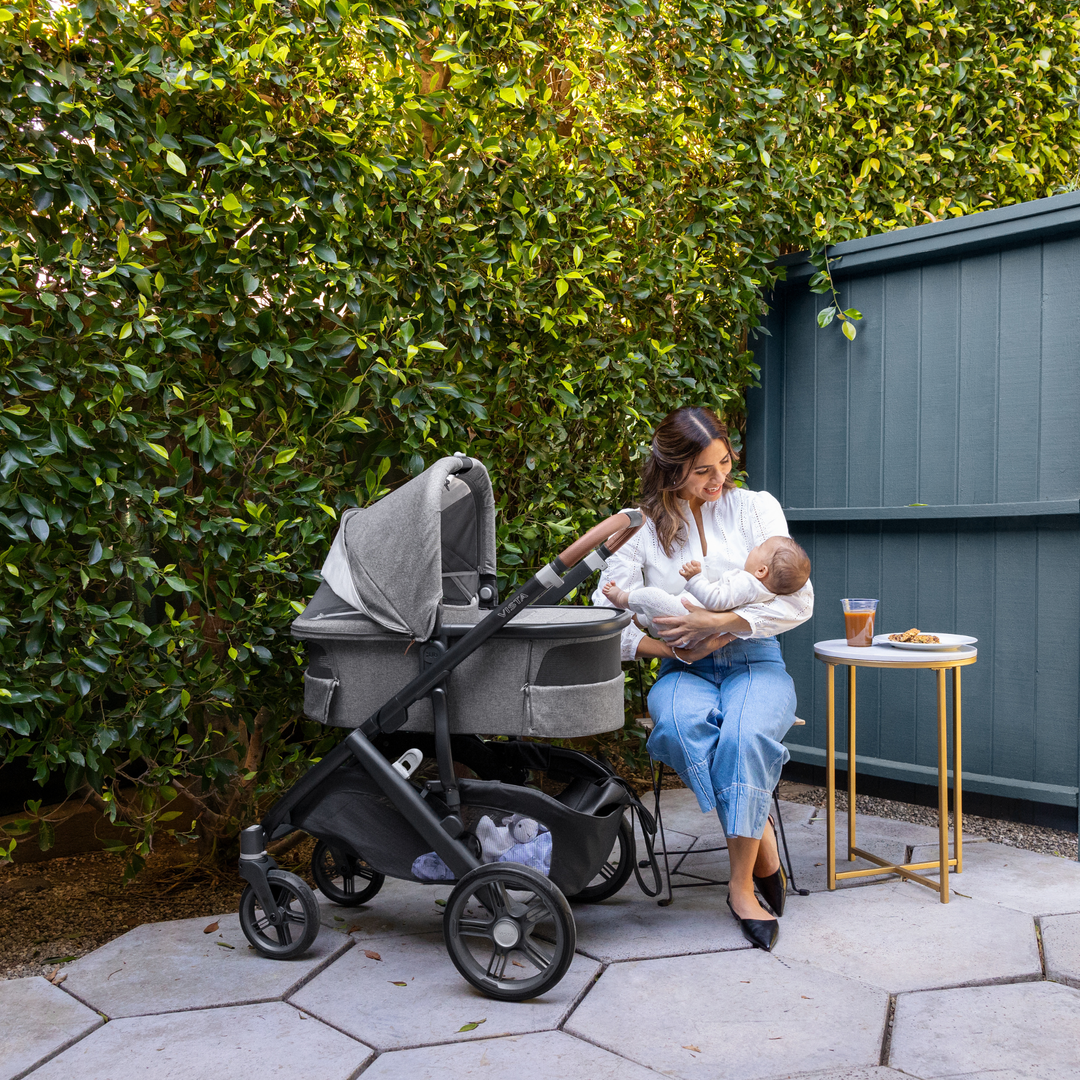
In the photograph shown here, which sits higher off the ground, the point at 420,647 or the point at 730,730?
the point at 420,647

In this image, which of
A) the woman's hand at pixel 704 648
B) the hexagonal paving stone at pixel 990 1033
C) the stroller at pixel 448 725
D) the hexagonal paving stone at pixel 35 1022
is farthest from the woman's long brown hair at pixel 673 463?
the hexagonal paving stone at pixel 35 1022

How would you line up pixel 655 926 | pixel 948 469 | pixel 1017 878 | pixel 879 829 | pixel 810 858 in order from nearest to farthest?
pixel 655 926, pixel 1017 878, pixel 810 858, pixel 879 829, pixel 948 469

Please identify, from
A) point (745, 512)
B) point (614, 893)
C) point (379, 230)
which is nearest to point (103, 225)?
point (379, 230)

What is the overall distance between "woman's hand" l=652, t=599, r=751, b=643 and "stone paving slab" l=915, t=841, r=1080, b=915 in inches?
43.1

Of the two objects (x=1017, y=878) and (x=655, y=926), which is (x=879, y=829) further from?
(x=655, y=926)

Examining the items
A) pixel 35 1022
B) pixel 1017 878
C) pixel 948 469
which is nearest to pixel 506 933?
pixel 35 1022

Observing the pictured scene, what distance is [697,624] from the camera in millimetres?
2646

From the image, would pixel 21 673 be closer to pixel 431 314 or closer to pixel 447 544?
pixel 447 544

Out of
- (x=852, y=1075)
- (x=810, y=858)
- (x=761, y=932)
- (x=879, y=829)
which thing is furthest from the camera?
(x=879, y=829)

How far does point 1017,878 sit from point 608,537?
70.2 inches

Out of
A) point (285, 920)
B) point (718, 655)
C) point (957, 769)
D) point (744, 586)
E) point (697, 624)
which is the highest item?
point (744, 586)

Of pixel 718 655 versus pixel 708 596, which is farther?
pixel 718 655

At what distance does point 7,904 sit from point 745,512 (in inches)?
96.0

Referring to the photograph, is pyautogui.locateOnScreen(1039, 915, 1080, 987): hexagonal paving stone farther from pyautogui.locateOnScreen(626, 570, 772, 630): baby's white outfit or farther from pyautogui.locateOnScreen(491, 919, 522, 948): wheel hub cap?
pyautogui.locateOnScreen(491, 919, 522, 948): wheel hub cap
